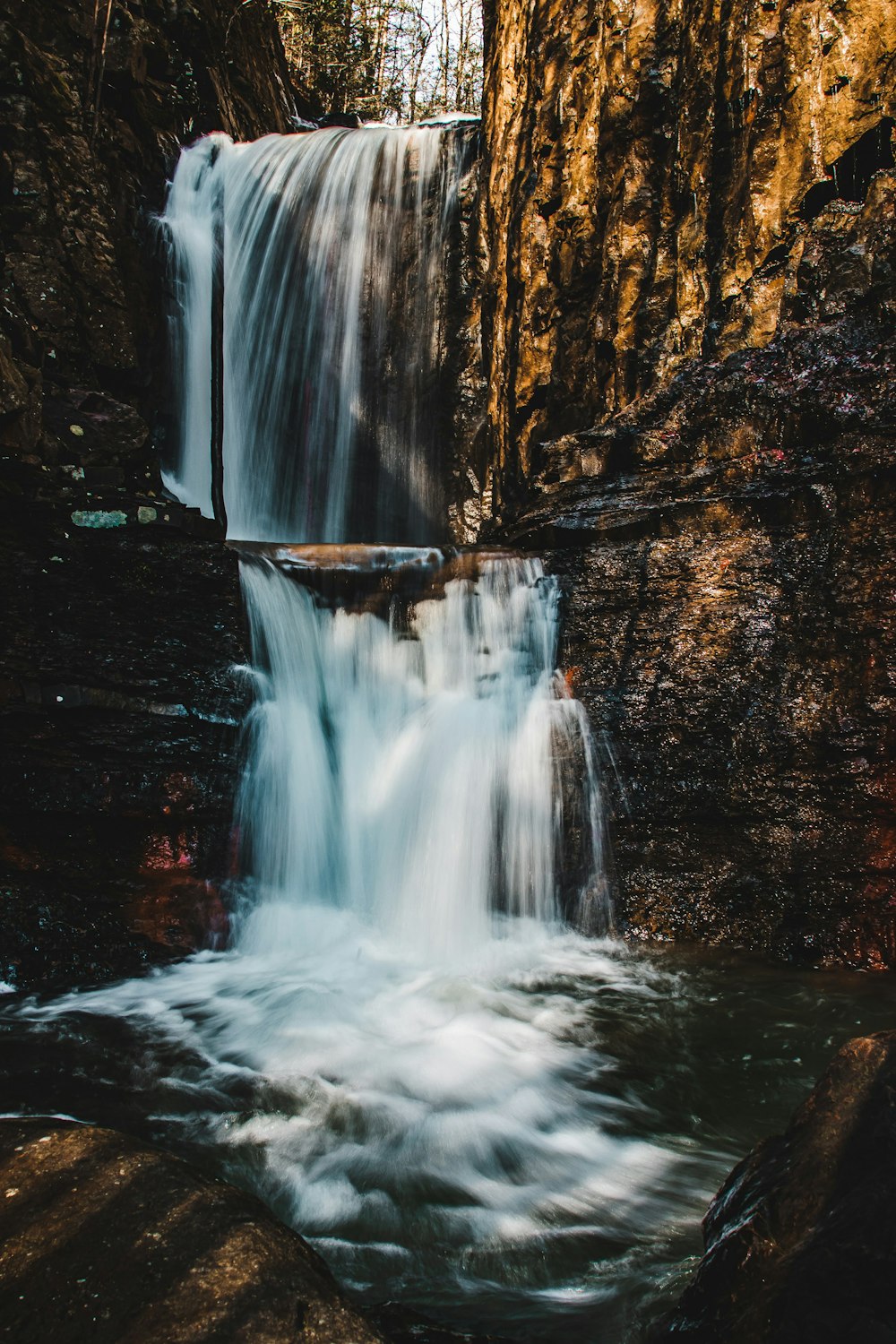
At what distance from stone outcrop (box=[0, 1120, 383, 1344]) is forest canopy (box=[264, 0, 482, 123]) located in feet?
80.9

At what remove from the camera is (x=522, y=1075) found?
3613 mm

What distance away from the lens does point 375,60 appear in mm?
23422

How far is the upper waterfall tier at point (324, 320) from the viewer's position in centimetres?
1195

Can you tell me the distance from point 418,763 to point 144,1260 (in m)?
4.47

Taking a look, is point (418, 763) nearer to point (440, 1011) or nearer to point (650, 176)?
point (440, 1011)

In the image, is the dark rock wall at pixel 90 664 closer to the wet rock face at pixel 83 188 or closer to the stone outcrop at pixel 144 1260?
the wet rock face at pixel 83 188

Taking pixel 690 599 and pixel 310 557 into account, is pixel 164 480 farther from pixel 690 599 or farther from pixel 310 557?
pixel 690 599

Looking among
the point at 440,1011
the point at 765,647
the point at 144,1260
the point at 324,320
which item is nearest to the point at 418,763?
the point at 440,1011

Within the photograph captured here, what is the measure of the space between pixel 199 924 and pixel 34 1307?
3.57m

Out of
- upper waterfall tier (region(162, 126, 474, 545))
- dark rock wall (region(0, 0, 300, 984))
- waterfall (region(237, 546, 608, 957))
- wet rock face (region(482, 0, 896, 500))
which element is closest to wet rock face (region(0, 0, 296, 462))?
dark rock wall (region(0, 0, 300, 984))

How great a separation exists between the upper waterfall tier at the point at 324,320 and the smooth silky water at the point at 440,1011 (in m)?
3.18

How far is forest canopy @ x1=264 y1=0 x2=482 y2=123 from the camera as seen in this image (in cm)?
2145

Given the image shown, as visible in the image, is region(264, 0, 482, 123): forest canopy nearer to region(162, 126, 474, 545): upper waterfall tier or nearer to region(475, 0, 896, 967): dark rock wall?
region(162, 126, 474, 545): upper waterfall tier

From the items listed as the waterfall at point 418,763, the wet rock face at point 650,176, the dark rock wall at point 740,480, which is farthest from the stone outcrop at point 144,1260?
the wet rock face at point 650,176
